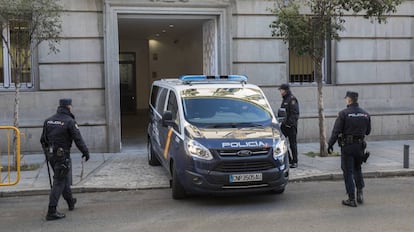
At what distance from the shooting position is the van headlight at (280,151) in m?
7.35

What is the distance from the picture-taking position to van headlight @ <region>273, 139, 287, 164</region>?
735 cm

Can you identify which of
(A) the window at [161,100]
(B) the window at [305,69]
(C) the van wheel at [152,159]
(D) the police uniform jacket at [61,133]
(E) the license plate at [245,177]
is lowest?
(C) the van wheel at [152,159]

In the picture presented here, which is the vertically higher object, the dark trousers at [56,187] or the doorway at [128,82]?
the doorway at [128,82]

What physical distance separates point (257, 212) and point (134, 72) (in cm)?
1946

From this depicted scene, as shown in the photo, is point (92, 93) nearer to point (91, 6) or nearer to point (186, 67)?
point (91, 6)

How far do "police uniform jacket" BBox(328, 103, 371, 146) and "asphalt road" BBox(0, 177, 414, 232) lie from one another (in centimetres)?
115

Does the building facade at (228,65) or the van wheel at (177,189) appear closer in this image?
the van wheel at (177,189)

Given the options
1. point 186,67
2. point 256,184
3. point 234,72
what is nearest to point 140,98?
point 186,67

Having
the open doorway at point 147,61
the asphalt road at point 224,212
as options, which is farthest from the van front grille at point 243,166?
the open doorway at point 147,61

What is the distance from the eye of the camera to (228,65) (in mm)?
13508

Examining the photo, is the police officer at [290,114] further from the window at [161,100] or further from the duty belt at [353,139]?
the duty belt at [353,139]

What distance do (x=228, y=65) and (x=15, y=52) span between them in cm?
568

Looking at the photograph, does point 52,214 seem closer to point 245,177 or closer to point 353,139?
point 245,177

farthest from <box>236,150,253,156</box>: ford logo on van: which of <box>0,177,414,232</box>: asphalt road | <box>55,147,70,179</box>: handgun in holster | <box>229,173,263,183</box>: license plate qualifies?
<box>55,147,70,179</box>: handgun in holster
